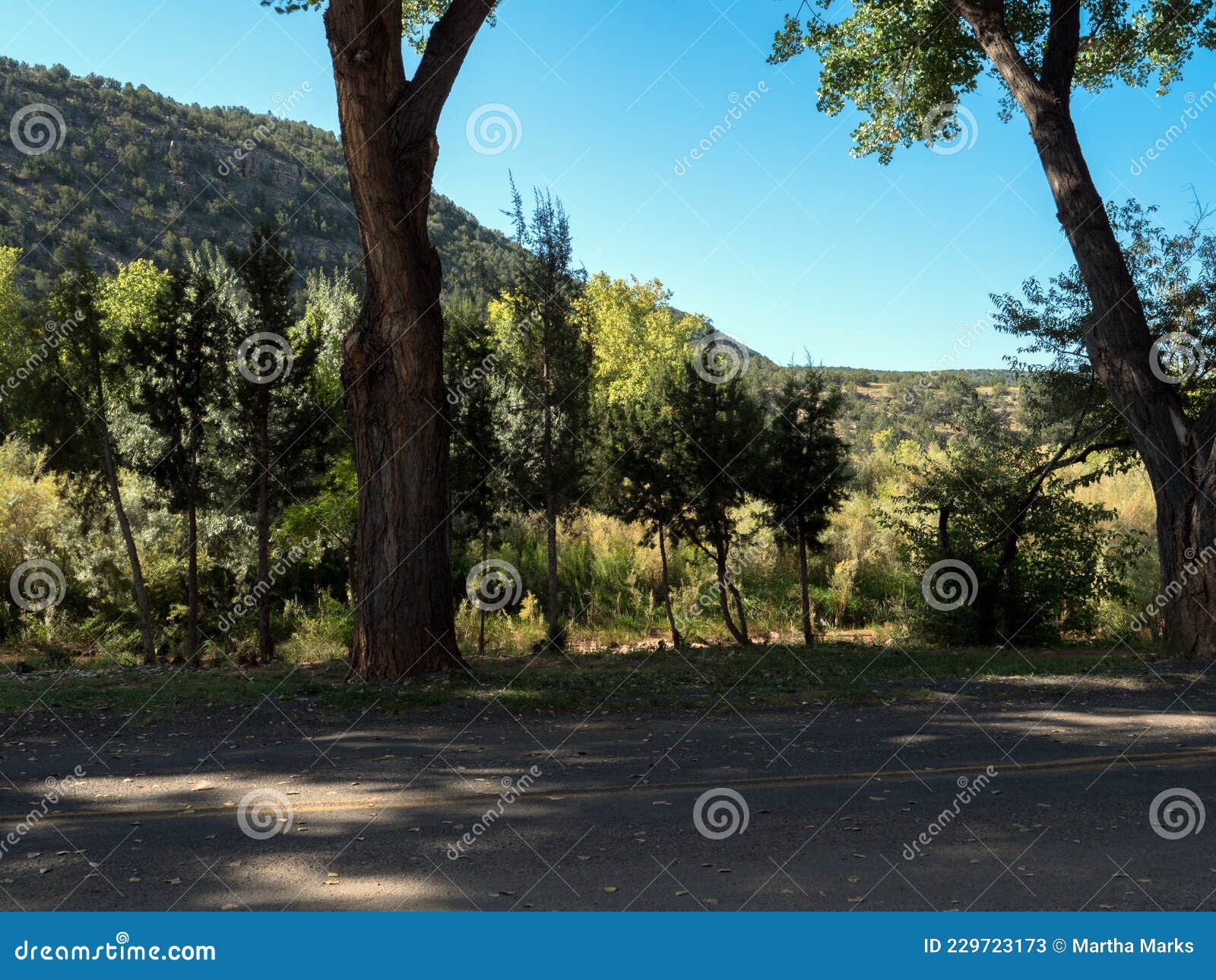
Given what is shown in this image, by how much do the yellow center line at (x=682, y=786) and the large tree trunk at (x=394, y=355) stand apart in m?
5.09

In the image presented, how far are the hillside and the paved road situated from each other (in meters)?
49.5

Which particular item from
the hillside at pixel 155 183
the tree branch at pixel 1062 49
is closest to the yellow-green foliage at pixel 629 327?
the hillside at pixel 155 183

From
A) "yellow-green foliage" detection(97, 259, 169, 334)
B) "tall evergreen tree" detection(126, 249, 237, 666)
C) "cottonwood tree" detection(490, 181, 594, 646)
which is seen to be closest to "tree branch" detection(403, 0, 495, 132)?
"cottonwood tree" detection(490, 181, 594, 646)

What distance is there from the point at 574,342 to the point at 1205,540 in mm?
11535

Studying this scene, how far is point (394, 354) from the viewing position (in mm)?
11141

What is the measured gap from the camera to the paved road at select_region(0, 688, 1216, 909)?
4512 mm

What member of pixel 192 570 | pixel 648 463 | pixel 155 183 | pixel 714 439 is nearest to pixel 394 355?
pixel 648 463

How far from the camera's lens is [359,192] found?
11094 mm

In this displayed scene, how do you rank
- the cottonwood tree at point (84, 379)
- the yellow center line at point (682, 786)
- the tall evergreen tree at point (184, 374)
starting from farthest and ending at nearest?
1. the tall evergreen tree at point (184, 374)
2. the cottonwood tree at point (84, 379)
3. the yellow center line at point (682, 786)

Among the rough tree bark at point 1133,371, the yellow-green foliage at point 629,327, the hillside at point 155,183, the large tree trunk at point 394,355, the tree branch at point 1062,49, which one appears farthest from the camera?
the hillside at point 155,183

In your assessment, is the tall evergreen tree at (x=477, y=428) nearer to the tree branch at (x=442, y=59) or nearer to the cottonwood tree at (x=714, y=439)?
the cottonwood tree at (x=714, y=439)

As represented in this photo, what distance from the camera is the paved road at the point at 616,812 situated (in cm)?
451

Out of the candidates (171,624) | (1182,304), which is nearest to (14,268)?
(171,624)

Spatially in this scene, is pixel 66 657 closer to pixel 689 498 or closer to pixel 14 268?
pixel 689 498
